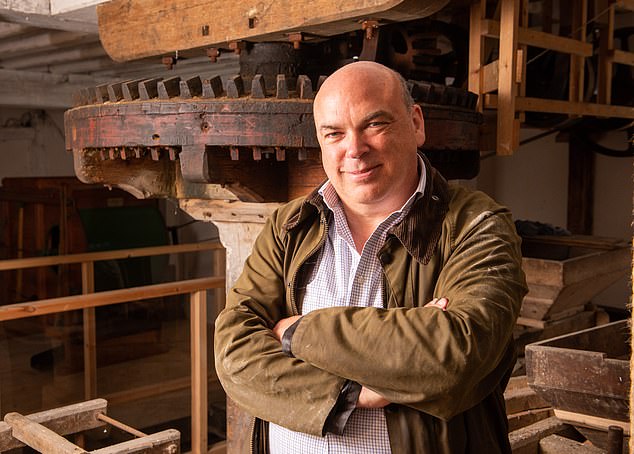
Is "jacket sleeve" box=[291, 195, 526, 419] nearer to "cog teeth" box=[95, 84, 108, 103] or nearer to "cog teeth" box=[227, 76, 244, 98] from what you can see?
"cog teeth" box=[227, 76, 244, 98]

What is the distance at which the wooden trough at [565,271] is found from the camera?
137 inches

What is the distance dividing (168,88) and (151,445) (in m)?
1.14

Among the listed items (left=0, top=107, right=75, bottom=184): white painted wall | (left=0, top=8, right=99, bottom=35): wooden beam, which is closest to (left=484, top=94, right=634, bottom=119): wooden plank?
(left=0, top=8, right=99, bottom=35): wooden beam

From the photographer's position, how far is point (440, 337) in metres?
1.37

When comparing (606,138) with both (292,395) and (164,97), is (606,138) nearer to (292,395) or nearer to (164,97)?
(164,97)

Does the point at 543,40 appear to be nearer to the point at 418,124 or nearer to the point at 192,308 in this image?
the point at 418,124

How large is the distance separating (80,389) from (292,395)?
15.5 feet

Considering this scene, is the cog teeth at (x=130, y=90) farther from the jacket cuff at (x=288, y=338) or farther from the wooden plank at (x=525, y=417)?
the wooden plank at (x=525, y=417)

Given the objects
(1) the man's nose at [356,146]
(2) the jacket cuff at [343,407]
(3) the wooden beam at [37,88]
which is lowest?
(2) the jacket cuff at [343,407]

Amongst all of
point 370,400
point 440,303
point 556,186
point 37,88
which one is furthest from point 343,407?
point 37,88

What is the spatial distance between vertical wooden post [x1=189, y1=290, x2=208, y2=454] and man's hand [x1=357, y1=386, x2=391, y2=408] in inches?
83.0

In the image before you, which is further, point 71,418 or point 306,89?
point 71,418

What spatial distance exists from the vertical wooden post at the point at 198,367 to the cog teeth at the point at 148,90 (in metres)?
1.47

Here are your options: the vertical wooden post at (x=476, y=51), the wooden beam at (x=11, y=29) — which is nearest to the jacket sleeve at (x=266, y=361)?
the vertical wooden post at (x=476, y=51)
